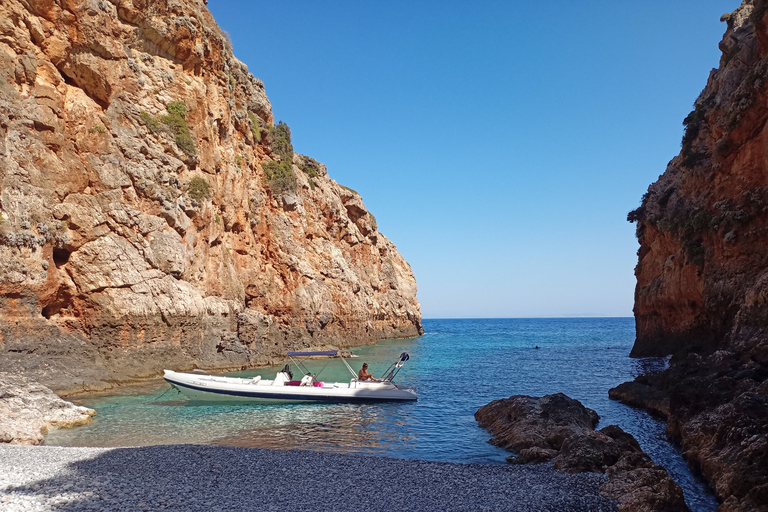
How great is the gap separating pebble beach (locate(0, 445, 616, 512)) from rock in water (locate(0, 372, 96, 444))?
1567mm

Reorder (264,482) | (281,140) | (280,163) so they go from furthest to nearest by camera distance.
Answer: (281,140)
(280,163)
(264,482)

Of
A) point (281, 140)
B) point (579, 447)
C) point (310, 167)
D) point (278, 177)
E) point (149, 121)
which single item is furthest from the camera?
point (310, 167)

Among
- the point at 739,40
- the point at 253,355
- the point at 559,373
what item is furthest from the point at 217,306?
the point at 739,40

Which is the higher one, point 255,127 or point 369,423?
point 255,127

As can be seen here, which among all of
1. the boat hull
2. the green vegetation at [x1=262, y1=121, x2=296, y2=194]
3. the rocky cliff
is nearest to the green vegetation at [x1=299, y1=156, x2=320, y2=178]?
the green vegetation at [x1=262, y1=121, x2=296, y2=194]

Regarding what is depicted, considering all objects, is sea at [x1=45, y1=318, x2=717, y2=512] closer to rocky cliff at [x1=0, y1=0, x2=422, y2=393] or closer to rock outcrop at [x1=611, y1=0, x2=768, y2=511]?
rock outcrop at [x1=611, y1=0, x2=768, y2=511]

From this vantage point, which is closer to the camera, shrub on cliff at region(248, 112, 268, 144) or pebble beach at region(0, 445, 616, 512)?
pebble beach at region(0, 445, 616, 512)

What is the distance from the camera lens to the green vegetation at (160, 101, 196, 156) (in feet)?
89.6

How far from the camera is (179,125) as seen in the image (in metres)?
27.6

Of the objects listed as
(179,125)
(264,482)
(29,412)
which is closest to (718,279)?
(264,482)

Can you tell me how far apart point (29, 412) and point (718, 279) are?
28843mm

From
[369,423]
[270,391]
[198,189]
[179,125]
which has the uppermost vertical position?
[179,125]

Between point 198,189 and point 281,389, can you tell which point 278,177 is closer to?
point 198,189

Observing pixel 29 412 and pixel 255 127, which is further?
pixel 255 127
